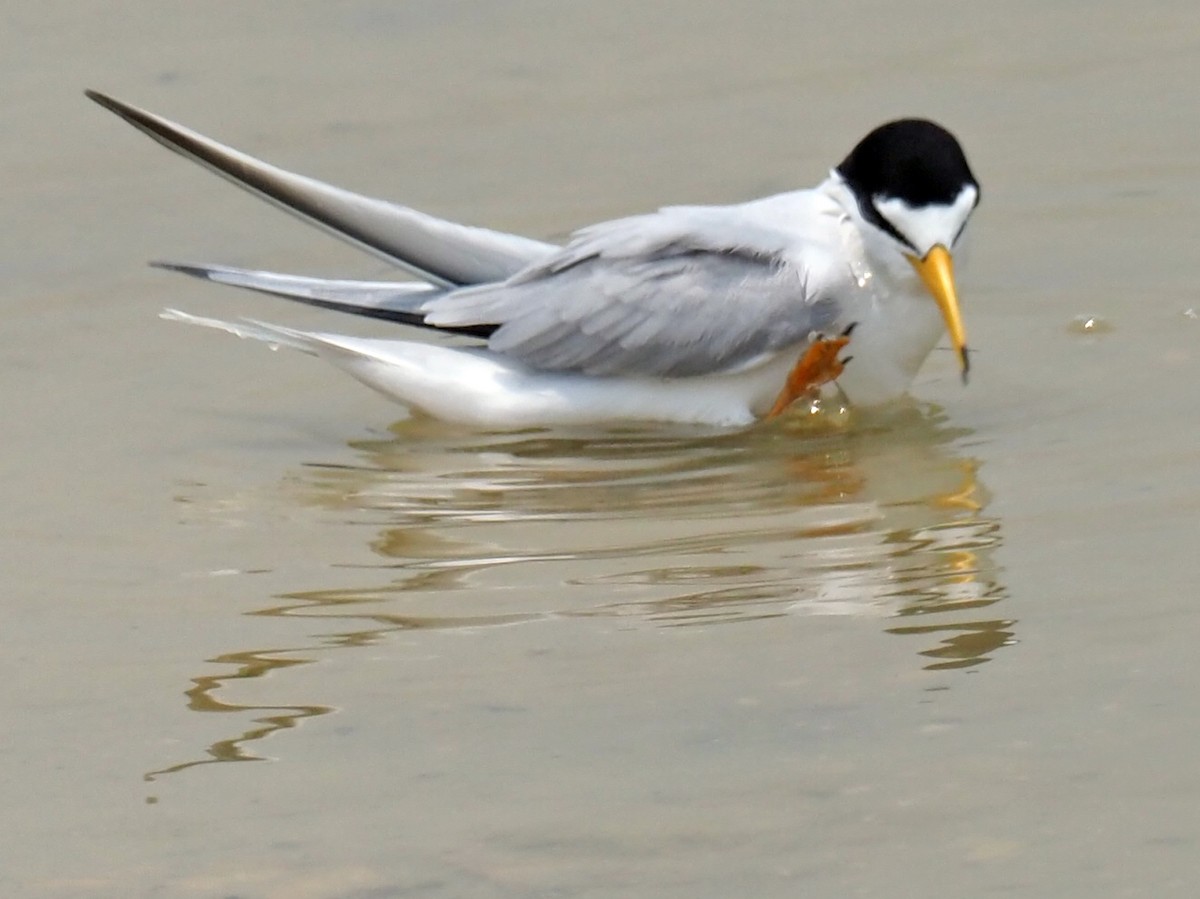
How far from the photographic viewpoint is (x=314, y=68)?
26.9 feet

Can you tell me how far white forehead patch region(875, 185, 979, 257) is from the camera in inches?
211

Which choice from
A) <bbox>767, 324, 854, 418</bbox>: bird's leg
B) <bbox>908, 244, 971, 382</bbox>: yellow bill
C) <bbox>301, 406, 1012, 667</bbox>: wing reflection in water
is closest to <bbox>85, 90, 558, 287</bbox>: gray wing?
<bbox>301, 406, 1012, 667</bbox>: wing reflection in water

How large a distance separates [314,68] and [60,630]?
430 centimetres

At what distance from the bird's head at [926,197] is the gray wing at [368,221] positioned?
38.2 inches

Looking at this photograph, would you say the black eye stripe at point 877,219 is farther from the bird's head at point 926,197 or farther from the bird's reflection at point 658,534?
the bird's reflection at point 658,534

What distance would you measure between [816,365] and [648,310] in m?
0.44

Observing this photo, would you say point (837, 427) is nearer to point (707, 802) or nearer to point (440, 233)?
point (440, 233)

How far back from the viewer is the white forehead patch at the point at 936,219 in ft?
17.6

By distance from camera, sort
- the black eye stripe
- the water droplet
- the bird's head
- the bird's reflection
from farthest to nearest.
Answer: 1. the water droplet
2. the black eye stripe
3. the bird's head
4. the bird's reflection

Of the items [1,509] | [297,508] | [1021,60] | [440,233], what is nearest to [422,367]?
[440,233]

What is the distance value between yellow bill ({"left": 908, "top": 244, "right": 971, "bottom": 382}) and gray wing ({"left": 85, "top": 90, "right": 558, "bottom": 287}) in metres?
1.07

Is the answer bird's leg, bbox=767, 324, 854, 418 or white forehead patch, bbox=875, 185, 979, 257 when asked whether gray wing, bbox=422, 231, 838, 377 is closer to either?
bird's leg, bbox=767, 324, 854, 418

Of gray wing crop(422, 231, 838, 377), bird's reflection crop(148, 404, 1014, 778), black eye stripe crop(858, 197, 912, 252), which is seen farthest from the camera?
gray wing crop(422, 231, 838, 377)

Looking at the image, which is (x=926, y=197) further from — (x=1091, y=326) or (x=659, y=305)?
(x=1091, y=326)
